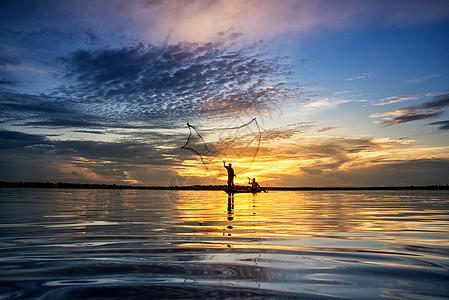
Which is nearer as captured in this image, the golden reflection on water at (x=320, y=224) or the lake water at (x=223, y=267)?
the lake water at (x=223, y=267)

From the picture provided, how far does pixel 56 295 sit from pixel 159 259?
8.38 ft

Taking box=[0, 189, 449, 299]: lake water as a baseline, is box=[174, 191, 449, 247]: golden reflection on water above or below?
above

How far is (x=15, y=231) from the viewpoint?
436 inches

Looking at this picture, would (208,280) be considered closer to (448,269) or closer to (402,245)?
(448,269)

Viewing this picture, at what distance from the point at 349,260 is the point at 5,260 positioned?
23.5ft

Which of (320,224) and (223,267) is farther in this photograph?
(320,224)

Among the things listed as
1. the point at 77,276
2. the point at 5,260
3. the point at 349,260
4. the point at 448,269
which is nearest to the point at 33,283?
the point at 77,276

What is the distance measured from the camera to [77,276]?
17.0 ft

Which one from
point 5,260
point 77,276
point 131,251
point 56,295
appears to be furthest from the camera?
point 131,251

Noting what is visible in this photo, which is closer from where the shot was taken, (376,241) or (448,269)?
(448,269)

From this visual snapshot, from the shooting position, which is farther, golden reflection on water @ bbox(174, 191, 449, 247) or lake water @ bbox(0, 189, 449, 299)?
golden reflection on water @ bbox(174, 191, 449, 247)

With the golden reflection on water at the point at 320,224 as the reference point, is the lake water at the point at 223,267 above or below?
below

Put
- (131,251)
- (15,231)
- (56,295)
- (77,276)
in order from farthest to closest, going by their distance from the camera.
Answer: (15,231) → (131,251) → (77,276) → (56,295)

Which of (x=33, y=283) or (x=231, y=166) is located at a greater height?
(x=231, y=166)
